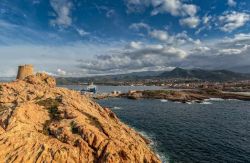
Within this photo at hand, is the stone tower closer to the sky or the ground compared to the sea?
closer to the sky

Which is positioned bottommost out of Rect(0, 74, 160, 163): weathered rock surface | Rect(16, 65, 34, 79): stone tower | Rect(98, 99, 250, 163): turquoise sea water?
Rect(98, 99, 250, 163): turquoise sea water

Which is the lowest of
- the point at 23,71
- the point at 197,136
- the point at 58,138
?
the point at 197,136

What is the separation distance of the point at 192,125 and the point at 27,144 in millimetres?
64614

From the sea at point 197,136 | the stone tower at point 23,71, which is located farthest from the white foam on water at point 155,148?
the stone tower at point 23,71

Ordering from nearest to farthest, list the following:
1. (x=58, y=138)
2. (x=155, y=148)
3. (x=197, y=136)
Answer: (x=58, y=138), (x=155, y=148), (x=197, y=136)

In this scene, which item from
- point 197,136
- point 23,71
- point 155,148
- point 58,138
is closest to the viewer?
point 58,138

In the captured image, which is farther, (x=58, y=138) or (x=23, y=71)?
(x=23, y=71)

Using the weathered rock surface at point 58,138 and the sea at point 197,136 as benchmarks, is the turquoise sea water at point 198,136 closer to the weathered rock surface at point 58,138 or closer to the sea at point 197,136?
the sea at point 197,136

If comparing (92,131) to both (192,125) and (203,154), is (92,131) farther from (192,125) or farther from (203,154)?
(192,125)

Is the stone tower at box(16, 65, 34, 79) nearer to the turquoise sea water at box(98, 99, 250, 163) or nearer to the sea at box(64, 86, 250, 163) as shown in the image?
the sea at box(64, 86, 250, 163)

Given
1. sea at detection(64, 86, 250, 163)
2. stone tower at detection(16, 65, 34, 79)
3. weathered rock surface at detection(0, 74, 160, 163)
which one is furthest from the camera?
stone tower at detection(16, 65, 34, 79)

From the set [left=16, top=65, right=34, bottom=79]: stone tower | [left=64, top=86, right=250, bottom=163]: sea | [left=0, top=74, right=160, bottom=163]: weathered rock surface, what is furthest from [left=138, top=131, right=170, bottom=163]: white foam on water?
[left=16, top=65, right=34, bottom=79]: stone tower

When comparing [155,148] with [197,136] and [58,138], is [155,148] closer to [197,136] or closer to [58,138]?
[197,136]

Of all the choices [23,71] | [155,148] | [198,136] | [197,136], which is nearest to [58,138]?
[155,148]
